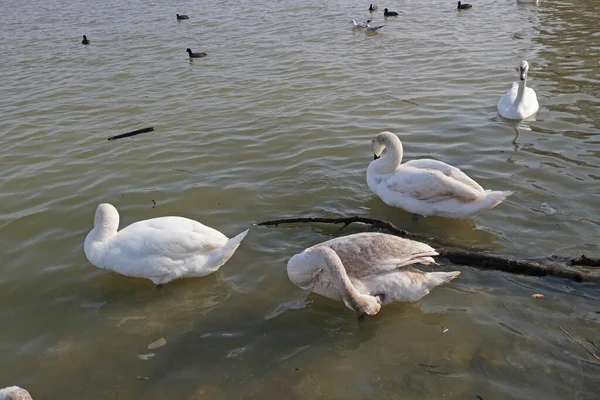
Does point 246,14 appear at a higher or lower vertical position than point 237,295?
higher

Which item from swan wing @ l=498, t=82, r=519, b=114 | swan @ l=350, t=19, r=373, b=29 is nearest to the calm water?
swan wing @ l=498, t=82, r=519, b=114

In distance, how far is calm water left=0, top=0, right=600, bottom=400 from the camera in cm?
459

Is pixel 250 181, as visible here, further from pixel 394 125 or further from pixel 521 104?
pixel 521 104

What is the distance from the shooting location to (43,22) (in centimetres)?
2183

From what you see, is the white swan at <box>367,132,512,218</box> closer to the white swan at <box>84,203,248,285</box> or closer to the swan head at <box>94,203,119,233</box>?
the white swan at <box>84,203,248,285</box>

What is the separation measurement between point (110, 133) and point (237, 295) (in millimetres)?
5817

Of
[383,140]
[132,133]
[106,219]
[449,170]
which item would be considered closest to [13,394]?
[106,219]

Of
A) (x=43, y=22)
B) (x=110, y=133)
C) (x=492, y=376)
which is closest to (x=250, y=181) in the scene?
(x=110, y=133)

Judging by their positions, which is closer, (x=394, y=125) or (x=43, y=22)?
(x=394, y=125)

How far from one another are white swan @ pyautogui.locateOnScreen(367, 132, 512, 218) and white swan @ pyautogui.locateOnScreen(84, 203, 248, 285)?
2237 mm

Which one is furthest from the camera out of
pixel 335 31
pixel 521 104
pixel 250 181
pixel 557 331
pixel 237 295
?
pixel 335 31

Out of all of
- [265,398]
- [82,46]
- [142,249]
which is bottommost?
[265,398]

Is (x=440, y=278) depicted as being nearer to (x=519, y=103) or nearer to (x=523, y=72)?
(x=519, y=103)

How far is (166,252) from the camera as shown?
5.71m
